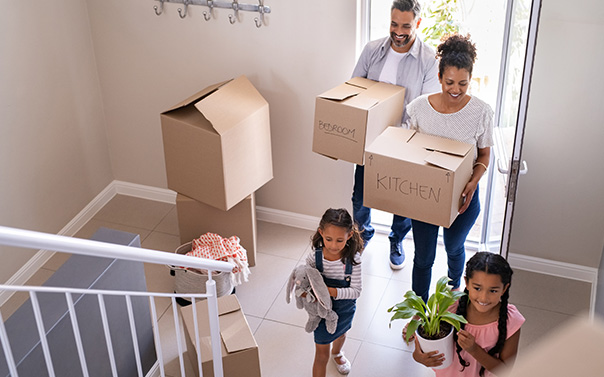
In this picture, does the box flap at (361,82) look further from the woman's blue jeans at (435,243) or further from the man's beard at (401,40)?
the woman's blue jeans at (435,243)

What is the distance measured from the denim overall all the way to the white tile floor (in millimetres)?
360

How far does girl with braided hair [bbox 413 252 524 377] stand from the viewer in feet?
6.62

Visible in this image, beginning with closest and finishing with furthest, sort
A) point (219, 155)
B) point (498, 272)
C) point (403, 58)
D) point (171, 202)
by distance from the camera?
point (498, 272) < point (403, 58) < point (219, 155) < point (171, 202)

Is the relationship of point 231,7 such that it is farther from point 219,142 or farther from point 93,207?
point 93,207

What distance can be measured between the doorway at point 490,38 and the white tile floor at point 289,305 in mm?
518

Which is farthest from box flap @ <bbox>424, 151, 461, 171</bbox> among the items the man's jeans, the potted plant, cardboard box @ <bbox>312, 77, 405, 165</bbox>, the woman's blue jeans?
the man's jeans

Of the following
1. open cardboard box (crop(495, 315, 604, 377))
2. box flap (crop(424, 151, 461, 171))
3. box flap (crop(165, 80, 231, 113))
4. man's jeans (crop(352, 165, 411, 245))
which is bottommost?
man's jeans (crop(352, 165, 411, 245))

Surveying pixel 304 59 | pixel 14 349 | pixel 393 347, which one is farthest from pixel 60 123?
pixel 393 347

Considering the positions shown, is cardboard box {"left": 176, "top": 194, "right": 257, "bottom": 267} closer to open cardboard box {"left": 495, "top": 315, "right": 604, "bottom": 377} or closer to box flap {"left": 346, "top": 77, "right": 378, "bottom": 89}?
box flap {"left": 346, "top": 77, "right": 378, "bottom": 89}

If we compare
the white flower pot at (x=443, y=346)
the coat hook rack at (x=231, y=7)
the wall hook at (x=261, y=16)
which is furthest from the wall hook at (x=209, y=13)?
the white flower pot at (x=443, y=346)

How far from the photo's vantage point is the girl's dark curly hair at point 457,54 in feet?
8.09

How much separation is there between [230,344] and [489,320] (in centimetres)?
106

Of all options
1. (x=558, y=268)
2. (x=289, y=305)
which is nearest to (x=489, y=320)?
(x=558, y=268)

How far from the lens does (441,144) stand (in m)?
2.57
